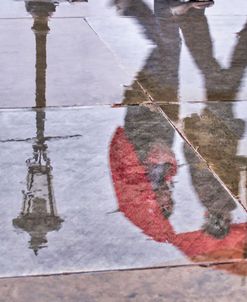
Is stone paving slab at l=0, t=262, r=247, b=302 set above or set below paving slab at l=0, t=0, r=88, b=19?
below

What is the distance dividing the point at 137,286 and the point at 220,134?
1953 mm

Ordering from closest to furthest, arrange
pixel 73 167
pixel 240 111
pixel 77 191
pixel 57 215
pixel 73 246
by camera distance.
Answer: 1. pixel 73 246
2. pixel 57 215
3. pixel 77 191
4. pixel 73 167
5. pixel 240 111

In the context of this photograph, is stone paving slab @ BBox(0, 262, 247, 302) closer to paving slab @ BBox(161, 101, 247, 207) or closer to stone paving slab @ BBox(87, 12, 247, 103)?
paving slab @ BBox(161, 101, 247, 207)

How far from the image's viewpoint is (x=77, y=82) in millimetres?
5688

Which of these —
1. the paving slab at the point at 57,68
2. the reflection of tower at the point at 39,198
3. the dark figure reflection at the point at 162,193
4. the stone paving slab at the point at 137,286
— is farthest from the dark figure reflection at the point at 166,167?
the reflection of tower at the point at 39,198

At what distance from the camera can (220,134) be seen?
475cm

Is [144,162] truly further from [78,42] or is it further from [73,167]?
[78,42]

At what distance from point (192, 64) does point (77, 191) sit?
9.20 ft

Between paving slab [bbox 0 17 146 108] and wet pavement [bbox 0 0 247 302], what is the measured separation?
0.7 inches

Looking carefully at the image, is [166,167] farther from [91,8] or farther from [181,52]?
[91,8]

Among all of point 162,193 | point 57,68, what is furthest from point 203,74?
point 162,193

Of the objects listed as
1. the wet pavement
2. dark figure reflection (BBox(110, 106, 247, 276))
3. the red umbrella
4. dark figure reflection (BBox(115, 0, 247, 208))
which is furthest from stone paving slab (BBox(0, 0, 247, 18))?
the red umbrella

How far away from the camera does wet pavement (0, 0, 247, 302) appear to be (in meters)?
3.17

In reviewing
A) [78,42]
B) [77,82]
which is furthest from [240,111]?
[78,42]
